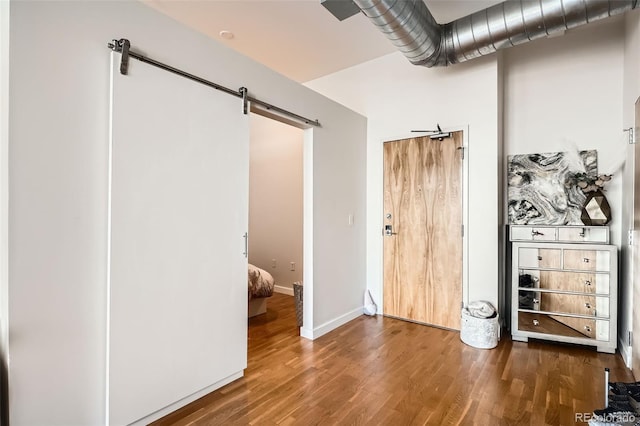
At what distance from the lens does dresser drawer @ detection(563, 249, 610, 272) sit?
2.89 metres

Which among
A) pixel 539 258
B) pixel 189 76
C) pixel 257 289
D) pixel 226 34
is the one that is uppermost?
pixel 226 34

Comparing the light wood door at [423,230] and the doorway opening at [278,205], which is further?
the doorway opening at [278,205]

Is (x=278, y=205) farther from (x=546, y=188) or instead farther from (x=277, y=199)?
(x=546, y=188)

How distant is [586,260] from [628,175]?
82 centimetres

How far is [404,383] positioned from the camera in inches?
94.0

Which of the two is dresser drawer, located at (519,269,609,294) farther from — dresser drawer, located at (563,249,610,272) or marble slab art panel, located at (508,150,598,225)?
marble slab art panel, located at (508,150,598,225)

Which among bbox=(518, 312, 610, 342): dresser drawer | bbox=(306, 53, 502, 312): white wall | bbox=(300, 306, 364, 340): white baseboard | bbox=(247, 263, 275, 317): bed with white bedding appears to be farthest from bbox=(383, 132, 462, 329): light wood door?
bbox=(247, 263, 275, 317): bed with white bedding

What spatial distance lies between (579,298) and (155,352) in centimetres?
352

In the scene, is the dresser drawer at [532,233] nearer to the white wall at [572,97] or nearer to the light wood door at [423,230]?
the light wood door at [423,230]

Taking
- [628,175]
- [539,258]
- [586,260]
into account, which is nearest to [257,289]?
[539,258]

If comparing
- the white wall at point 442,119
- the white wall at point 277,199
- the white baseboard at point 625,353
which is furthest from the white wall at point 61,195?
the white baseboard at point 625,353

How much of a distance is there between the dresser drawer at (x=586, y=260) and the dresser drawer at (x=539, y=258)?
0.20ft

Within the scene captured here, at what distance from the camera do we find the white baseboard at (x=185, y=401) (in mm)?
1934

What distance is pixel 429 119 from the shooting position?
3676 mm
